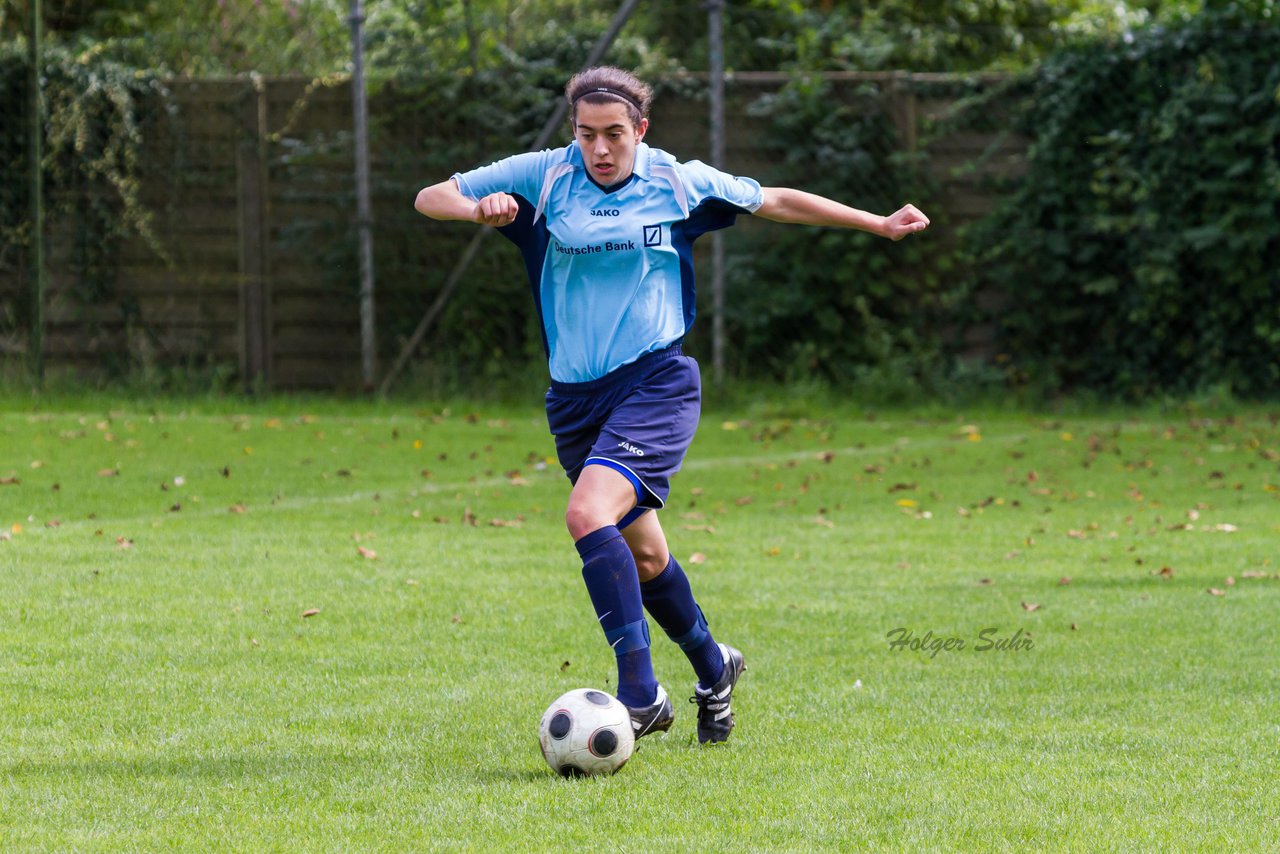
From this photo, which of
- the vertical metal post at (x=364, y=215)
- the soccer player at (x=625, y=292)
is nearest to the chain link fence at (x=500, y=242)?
the vertical metal post at (x=364, y=215)

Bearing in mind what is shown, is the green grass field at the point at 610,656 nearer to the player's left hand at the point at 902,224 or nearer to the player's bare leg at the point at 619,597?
the player's bare leg at the point at 619,597

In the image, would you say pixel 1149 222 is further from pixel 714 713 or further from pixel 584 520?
pixel 584 520

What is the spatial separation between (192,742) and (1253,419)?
11.4 m

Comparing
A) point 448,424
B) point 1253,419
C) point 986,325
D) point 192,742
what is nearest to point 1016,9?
point 986,325

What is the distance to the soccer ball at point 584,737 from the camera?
4105 mm

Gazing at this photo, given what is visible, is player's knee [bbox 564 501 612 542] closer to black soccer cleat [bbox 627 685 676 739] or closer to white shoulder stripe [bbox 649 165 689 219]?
black soccer cleat [bbox 627 685 676 739]

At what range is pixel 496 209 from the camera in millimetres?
4461

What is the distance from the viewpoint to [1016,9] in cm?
2169

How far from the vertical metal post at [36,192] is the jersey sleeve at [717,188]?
1013 cm

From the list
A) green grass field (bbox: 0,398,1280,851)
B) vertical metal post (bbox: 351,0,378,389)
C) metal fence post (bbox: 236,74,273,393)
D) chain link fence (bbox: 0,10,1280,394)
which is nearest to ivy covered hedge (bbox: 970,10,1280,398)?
chain link fence (bbox: 0,10,1280,394)

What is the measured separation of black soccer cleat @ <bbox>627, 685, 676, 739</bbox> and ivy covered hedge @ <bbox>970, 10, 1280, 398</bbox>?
36.0ft

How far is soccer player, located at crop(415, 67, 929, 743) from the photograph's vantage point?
15.3 ft

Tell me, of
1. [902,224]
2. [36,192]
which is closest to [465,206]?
[902,224]

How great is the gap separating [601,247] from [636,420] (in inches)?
19.7
